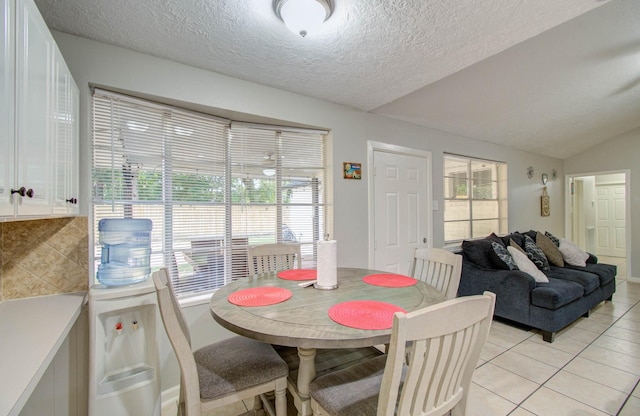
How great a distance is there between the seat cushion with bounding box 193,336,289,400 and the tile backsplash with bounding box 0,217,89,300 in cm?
91

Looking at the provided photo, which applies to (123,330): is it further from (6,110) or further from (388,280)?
(388,280)

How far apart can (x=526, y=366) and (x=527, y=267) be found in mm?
1172

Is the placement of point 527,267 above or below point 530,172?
below

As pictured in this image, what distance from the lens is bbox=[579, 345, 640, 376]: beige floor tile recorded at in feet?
7.31

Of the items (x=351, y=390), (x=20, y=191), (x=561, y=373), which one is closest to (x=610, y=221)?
(x=561, y=373)

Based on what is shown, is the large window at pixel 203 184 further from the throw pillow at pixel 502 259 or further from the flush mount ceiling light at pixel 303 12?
the throw pillow at pixel 502 259

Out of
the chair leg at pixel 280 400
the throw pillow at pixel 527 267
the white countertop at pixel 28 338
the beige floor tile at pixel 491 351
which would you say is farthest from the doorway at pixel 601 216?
the white countertop at pixel 28 338

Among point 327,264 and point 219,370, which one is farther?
point 327,264

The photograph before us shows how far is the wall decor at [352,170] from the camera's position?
2.74m

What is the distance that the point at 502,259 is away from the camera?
308 centimetres

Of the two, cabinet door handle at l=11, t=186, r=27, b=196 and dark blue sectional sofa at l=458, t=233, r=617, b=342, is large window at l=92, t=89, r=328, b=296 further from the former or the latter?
dark blue sectional sofa at l=458, t=233, r=617, b=342

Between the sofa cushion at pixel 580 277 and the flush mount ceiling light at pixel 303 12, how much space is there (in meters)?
3.73

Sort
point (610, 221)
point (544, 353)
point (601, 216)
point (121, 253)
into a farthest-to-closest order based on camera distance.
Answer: point (601, 216), point (610, 221), point (544, 353), point (121, 253)

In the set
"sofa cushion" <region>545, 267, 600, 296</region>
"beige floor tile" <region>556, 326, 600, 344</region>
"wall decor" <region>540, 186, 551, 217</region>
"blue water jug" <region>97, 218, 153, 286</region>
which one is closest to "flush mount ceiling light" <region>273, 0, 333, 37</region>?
"blue water jug" <region>97, 218, 153, 286</region>
